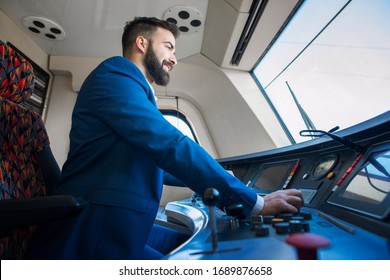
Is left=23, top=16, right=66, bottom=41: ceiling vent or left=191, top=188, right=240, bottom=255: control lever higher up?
left=23, top=16, right=66, bottom=41: ceiling vent

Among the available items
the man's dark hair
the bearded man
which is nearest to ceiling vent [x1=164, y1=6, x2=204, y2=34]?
the man's dark hair

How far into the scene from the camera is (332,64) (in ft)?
4.94

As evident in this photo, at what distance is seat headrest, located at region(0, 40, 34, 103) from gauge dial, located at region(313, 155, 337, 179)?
4.29 ft

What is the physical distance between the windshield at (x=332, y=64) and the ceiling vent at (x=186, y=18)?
67 centimetres

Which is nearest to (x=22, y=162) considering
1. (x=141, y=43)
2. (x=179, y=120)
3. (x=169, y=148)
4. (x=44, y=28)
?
(x=169, y=148)

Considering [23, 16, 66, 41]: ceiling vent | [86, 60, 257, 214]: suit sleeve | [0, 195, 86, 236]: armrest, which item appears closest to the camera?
[0, 195, 86, 236]: armrest

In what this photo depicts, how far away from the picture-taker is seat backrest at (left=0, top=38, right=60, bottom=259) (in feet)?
2.49

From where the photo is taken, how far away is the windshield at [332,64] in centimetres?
124

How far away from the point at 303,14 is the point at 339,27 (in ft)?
0.82

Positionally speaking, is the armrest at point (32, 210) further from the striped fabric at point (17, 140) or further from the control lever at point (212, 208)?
the control lever at point (212, 208)

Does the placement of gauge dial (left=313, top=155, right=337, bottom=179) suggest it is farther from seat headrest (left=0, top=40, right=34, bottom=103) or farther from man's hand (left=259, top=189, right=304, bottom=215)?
seat headrest (left=0, top=40, right=34, bottom=103)

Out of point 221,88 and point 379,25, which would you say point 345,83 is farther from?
point 221,88

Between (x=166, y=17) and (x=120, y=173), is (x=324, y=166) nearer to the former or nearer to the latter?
(x=120, y=173)

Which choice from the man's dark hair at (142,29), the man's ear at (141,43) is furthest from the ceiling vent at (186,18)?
the man's ear at (141,43)
